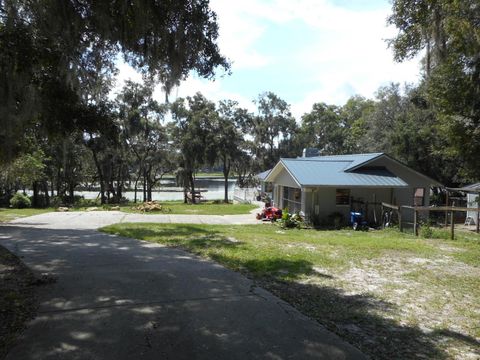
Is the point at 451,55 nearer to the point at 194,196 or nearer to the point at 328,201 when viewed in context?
the point at 328,201

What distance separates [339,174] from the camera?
74.2 ft

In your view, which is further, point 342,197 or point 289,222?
point 342,197

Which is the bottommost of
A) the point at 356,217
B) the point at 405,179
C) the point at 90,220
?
the point at 90,220

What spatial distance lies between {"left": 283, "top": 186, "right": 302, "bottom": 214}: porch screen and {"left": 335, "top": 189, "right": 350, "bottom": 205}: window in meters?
2.05

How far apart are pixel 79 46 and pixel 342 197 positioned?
17.3 meters

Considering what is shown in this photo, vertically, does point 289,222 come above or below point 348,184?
below

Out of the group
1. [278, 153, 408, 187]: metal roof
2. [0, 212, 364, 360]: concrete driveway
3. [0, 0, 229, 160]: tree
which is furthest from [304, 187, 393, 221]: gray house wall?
[0, 0, 229, 160]: tree

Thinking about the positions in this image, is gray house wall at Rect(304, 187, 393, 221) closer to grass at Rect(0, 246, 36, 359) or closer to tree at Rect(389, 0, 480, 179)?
tree at Rect(389, 0, 480, 179)

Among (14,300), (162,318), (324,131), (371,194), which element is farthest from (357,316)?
(324,131)

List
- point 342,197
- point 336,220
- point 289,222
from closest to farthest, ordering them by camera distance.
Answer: point 289,222, point 336,220, point 342,197

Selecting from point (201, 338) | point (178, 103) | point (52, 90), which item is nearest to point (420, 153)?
point (178, 103)

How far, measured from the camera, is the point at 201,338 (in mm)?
4219

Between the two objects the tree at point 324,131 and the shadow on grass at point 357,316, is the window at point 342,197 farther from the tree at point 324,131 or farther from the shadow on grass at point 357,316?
the tree at point 324,131

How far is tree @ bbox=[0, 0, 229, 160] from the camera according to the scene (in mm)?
6207
